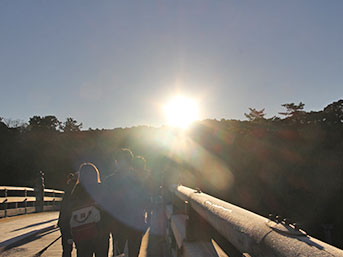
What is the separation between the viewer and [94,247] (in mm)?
3709

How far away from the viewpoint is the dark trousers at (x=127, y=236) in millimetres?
3959

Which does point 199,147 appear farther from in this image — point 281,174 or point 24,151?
point 24,151

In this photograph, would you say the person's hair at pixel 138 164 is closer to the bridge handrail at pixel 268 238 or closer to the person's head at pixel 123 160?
the person's head at pixel 123 160

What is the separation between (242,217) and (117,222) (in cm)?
277

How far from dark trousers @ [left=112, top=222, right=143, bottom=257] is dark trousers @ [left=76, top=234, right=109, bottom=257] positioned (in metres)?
0.16

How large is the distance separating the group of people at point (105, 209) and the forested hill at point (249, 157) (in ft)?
84.2

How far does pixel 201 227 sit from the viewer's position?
10.3 feet

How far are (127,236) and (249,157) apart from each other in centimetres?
3742

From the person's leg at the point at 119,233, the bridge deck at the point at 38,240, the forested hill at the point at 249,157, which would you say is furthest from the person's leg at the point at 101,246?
the forested hill at the point at 249,157

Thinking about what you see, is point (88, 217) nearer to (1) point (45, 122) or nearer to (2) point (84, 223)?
(2) point (84, 223)

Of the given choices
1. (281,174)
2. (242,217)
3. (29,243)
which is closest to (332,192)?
(281,174)

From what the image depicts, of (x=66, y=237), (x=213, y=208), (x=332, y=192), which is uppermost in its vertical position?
(x=213, y=208)

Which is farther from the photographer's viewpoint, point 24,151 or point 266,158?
point 24,151

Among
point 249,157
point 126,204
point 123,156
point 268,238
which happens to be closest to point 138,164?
point 123,156
